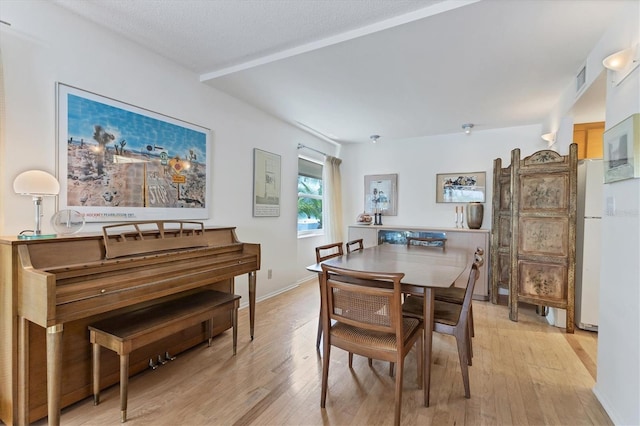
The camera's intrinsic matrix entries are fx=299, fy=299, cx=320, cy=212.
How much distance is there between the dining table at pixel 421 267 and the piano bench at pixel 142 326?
0.83 meters

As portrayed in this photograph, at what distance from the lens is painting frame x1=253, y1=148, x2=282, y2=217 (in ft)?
12.0

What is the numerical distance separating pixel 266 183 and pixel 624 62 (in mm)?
3261

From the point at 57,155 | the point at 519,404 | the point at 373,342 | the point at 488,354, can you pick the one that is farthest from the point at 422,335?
the point at 57,155

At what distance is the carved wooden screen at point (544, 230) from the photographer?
2938mm

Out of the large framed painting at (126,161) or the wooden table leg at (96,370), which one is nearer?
the wooden table leg at (96,370)

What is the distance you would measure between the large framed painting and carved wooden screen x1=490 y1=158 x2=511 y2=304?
354 centimetres

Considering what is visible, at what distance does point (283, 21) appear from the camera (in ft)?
6.80

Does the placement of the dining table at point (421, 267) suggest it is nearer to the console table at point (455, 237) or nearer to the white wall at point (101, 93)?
the console table at point (455, 237)

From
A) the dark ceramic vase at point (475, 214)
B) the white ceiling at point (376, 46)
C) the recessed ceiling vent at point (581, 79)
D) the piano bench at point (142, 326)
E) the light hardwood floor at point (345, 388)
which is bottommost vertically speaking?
the light hardwood floor at point (345, 388)

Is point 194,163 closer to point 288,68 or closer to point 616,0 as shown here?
point 288,68

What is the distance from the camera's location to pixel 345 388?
6.48 feet

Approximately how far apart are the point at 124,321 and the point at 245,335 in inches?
45.1

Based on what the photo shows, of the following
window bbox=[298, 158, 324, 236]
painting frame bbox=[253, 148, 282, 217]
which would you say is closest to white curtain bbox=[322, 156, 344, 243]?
window bbox=[298, 158, 324, 236]

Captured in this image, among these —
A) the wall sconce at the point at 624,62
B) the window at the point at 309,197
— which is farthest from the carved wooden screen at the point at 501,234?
the window at the point at 309,197
